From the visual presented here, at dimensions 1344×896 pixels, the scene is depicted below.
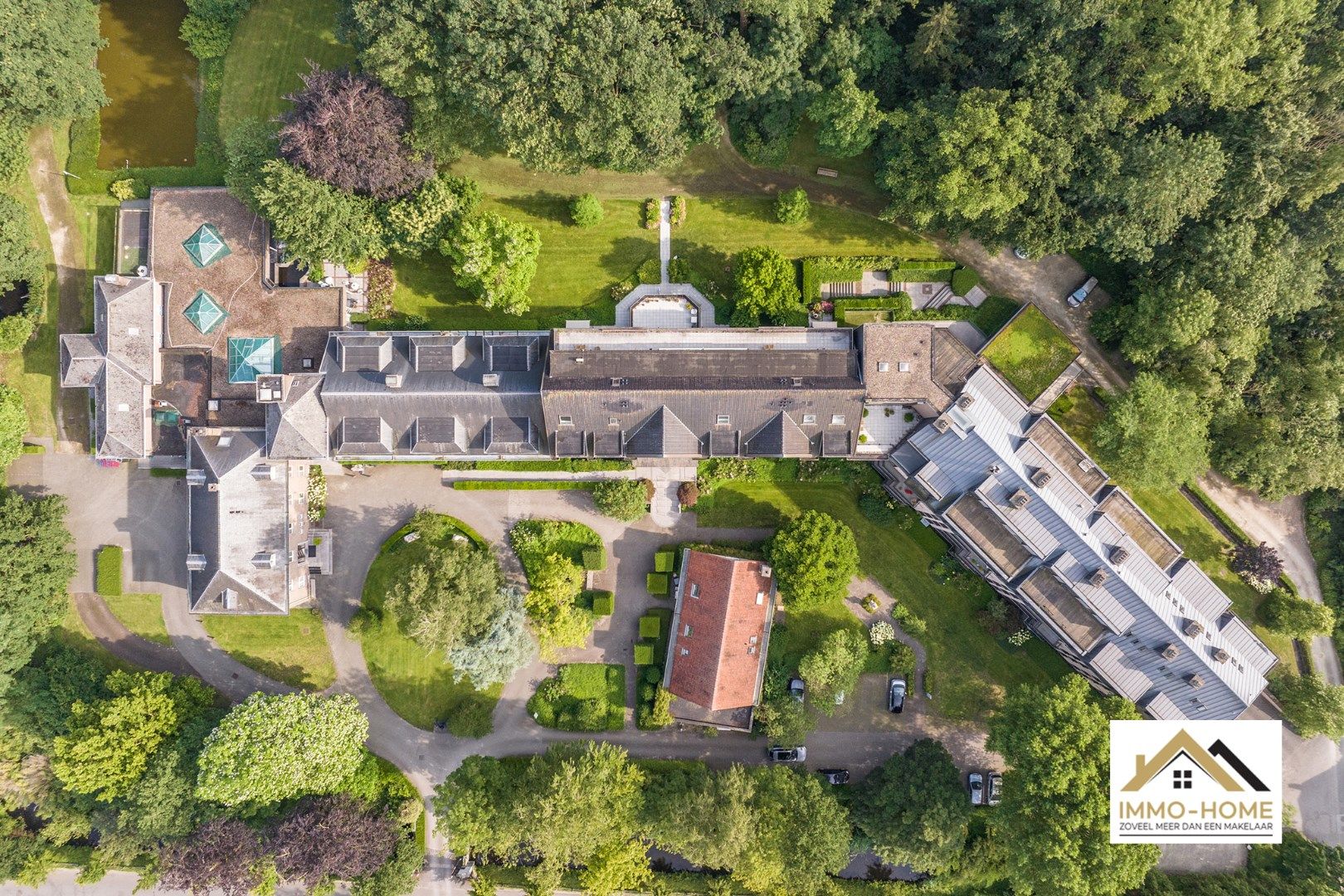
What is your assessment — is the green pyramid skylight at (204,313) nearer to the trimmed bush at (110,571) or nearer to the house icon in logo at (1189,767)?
the trimmed bush at (110,571)

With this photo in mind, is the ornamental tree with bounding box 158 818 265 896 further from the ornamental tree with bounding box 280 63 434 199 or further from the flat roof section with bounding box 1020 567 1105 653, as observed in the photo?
the flat roof section with bounding box 1020 567 1105 653

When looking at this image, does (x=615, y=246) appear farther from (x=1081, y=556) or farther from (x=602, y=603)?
(x=1081, y=556)

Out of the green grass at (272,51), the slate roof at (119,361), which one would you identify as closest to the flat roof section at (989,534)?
the green grass at (272,51)

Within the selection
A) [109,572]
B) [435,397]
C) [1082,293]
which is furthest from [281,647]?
[1082,293]

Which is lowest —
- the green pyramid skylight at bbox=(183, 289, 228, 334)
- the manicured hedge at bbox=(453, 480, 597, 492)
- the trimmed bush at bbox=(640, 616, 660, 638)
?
the trimmed bush at bbox=(640, 616, 660, 638)

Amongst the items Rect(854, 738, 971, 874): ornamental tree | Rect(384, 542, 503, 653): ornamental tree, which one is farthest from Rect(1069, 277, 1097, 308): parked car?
Rect(384, 542, 503, 653): ornamental tree
